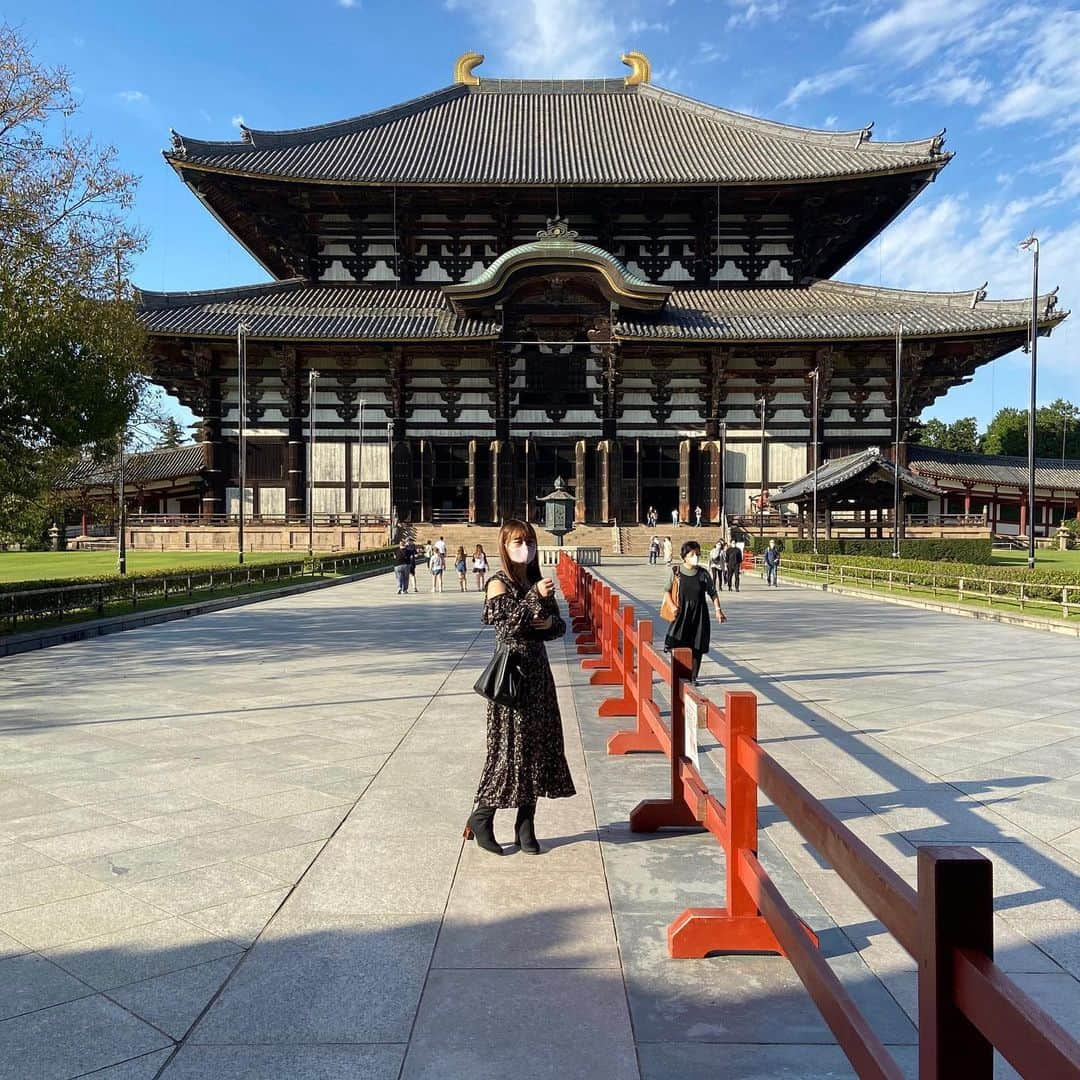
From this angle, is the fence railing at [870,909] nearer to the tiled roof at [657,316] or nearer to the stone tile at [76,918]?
the stone tile at [76,918]

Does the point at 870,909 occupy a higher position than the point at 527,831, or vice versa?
the point at 870,909

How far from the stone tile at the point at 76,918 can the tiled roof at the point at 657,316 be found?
31533mm

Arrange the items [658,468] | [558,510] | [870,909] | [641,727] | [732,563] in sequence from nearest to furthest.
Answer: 1. [870,909]
2. [641,727]
3. [732,563]
4. [558,510]
5. [658,468]

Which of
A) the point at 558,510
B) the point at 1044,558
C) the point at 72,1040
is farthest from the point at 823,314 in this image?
the point at 72,1040

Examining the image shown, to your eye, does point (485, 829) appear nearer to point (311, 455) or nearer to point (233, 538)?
point (233, 538)

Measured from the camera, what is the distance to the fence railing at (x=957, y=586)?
15055 mm

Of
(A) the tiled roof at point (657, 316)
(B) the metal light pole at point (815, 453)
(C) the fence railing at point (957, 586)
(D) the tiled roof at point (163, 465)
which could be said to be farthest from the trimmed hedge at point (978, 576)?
(D) the tiled roof at point (163, 465)

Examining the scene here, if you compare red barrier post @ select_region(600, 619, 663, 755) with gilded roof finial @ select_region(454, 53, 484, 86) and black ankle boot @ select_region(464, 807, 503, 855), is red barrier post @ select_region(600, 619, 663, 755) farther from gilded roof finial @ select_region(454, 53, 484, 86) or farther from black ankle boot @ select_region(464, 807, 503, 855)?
gilded roof finial @ select_region(454, 53, 484, 86)

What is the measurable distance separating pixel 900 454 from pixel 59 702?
34327mm

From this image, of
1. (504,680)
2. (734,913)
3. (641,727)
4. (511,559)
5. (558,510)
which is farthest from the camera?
(558,510)

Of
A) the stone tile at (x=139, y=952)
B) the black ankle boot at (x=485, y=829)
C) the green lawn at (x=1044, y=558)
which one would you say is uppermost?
the green lawn at (x=1044, y=558)

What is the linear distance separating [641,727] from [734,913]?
10.0 ft

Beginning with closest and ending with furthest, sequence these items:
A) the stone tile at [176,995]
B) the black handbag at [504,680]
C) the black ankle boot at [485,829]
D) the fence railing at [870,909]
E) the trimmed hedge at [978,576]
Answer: the fence railing at [870,909], the stone tile at [176,995], the black handbag at [504,680], the black ankle boot at [485,829], the trimmed hedge at [978,576]

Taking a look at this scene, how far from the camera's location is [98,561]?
28125mm
